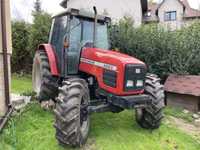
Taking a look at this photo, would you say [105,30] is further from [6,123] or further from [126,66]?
[6,123]

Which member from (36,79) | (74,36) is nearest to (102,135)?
(74,36)

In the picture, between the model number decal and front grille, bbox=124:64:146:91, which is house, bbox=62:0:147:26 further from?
front grille, bbox=124:64:146:91

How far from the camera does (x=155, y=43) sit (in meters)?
9.06

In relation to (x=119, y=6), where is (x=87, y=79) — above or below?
below

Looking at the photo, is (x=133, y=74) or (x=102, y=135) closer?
(x=133, y=74)

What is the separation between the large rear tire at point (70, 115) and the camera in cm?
454

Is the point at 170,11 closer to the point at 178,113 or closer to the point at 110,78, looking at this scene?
the point at 178,113

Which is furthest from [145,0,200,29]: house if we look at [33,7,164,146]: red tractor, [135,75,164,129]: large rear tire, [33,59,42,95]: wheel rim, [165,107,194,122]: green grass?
[135,75,164,129]: large rear tire

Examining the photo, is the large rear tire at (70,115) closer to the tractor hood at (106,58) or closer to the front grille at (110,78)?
the front grille at (110,78)

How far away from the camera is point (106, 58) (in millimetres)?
5270

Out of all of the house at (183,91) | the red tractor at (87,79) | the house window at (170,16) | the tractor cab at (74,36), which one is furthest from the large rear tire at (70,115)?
the house window at (170,16)

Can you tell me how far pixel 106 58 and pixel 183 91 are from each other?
3382 millimetres

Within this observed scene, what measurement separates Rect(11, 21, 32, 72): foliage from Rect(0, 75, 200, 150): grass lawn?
6.88 metres

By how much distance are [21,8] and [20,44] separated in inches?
367
